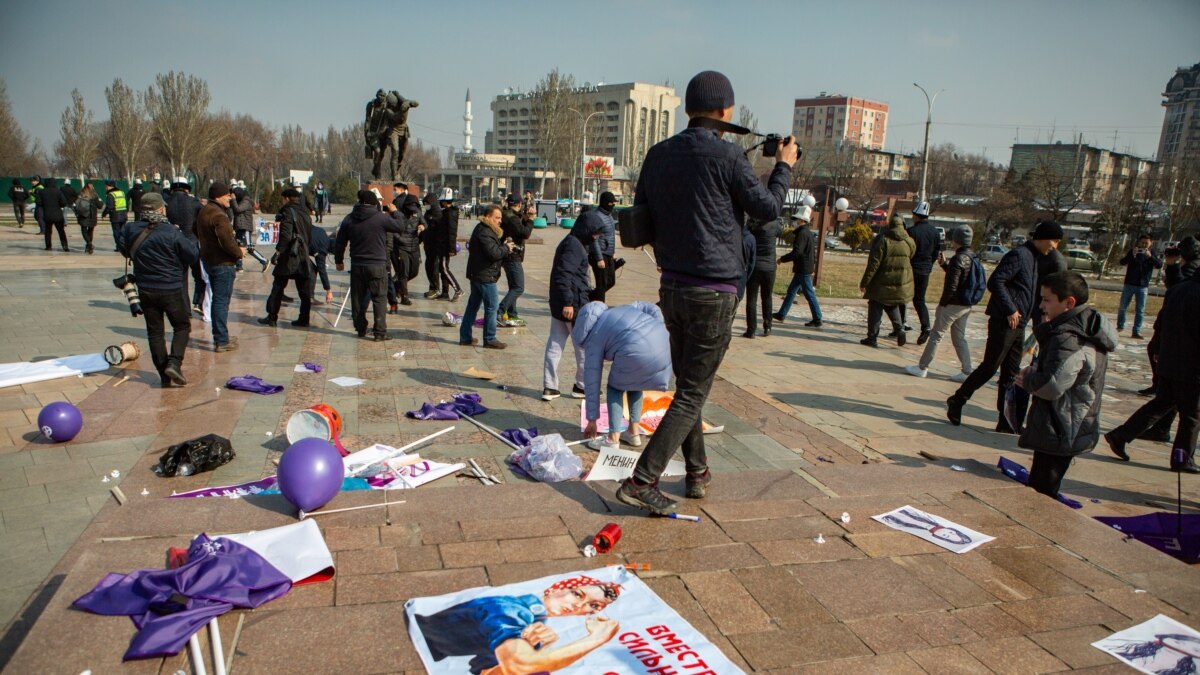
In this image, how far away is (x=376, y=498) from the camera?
3.88 metres

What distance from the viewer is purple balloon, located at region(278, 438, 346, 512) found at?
3516 millimetres

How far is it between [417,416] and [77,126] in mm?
67843

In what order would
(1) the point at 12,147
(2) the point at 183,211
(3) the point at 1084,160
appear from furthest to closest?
(3) the point at 1084,160, (1) the point at 12,147, (2) the point at 183,211

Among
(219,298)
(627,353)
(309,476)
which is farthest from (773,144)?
(219,298)

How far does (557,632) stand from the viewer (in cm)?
265

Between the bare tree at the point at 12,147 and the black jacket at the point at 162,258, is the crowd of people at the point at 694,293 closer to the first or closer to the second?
the black jacket at the point at 162,258

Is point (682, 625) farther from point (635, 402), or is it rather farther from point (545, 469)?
point (635, 402)

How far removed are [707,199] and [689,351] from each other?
29.4 inches

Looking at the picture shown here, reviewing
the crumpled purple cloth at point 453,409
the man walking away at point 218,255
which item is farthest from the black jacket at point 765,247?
the man walking away at point 218,255

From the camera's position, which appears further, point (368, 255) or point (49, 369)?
point (368, 255)

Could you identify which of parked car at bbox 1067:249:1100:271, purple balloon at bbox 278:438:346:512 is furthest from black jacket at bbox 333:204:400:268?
parked car at bbox 1067:249:1100:271

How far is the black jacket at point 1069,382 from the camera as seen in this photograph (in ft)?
14.3

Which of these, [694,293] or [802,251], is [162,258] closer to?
[694,293]

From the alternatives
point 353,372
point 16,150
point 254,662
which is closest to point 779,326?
point 353,372
